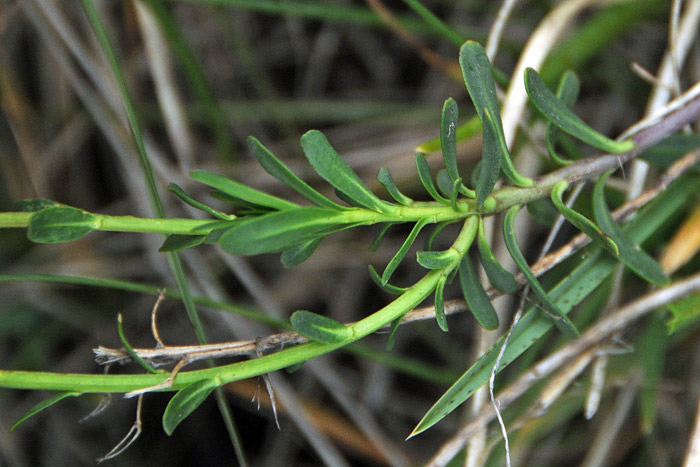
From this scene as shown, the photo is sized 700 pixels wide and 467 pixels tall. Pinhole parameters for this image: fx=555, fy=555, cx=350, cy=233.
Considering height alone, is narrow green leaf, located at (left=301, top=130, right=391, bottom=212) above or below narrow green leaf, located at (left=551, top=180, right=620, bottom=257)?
above

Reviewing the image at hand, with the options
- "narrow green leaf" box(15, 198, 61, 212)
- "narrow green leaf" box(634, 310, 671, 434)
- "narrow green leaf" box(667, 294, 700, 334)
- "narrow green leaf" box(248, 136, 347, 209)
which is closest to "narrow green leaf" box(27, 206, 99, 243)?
"narrow green leaf" box(15, 198, 61, 212)

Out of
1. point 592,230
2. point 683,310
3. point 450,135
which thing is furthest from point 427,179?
point 683,310

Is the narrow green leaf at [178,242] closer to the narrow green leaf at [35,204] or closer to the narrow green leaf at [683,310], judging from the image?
the narrow green leaf at [35,204]

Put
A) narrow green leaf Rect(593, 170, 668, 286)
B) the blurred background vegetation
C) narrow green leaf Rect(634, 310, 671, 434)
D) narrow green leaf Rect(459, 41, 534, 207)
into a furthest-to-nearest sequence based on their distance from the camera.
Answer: the blurred background vegetation < narrow green leaf Rect(634, 310, 671, 434) < narrow green leaf Rect(593, 170, 668, 286) < narrow green leaf Rect(459, 41, 534, 207)

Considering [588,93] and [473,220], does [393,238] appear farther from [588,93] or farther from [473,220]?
[473,220]

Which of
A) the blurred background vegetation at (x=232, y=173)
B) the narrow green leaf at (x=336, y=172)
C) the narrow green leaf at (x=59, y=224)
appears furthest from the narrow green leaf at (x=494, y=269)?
the blurred background vegetation at (x=232, y=173)

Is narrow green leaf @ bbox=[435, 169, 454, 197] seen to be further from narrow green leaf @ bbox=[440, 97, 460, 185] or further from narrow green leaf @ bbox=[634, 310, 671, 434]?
narrow green leaf @ bbox=[634, 310, 671, 434]
